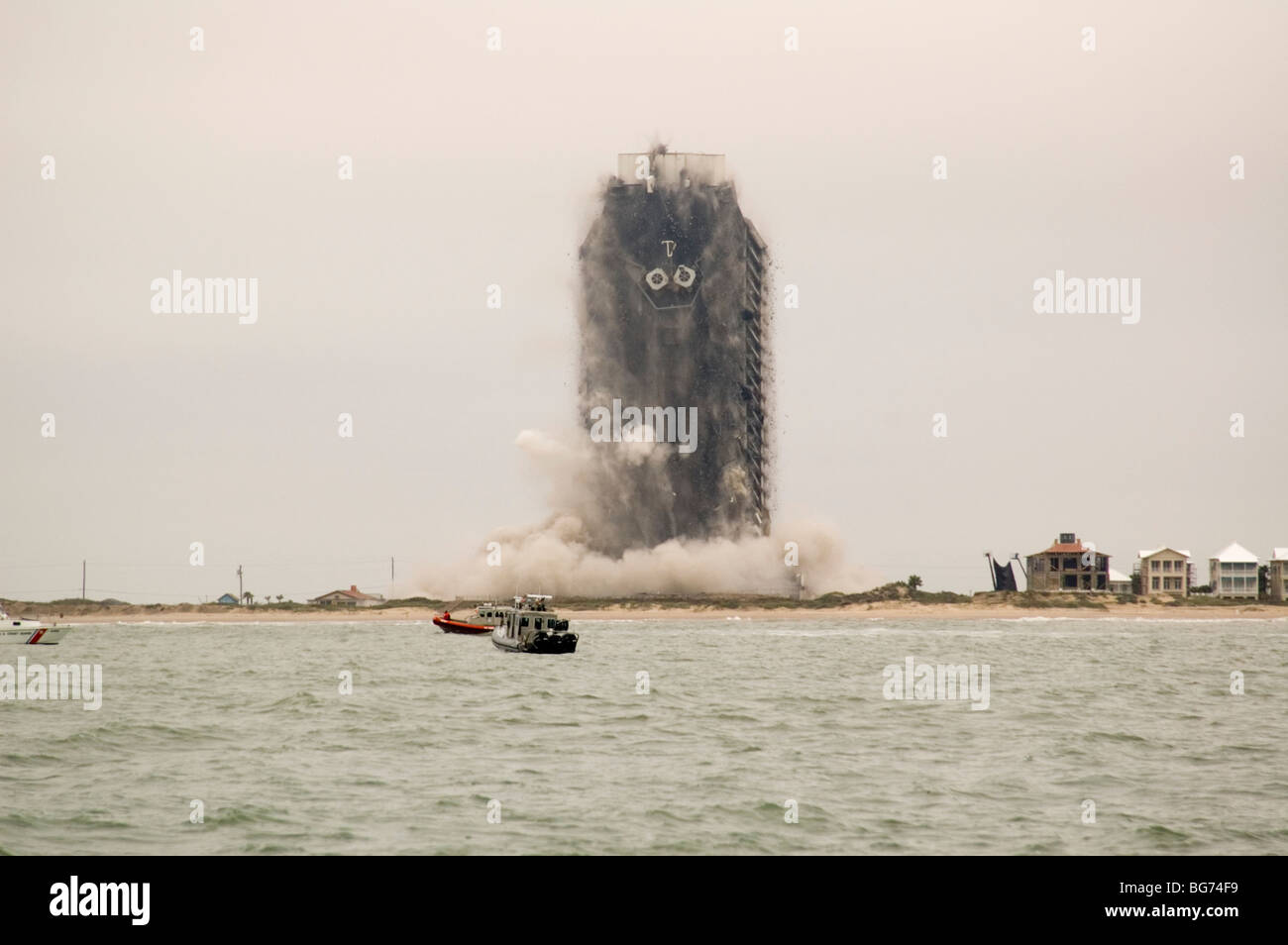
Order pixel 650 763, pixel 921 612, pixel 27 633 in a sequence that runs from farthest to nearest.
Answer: pixel 921 612, pixel 27 633, pixel 650 763

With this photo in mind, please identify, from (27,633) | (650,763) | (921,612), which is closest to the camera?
(650,763)

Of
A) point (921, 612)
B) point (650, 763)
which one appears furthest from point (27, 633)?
point (921, 612)

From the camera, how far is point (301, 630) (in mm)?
162125

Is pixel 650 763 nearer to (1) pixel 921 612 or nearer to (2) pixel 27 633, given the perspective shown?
(2) pixel 27 633

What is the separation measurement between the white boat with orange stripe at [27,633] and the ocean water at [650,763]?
42580 mm

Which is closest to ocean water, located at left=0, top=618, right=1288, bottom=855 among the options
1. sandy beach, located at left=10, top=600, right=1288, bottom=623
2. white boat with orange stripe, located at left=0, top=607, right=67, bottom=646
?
white boat with orange stripe, located at left=0, top=607, right=67, bottom=646

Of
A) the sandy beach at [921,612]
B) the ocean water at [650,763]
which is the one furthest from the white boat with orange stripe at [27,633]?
the sandy beach at [921,612]

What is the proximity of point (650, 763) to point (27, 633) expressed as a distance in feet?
317

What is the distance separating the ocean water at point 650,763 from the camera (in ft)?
101

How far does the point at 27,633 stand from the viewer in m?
A: 121

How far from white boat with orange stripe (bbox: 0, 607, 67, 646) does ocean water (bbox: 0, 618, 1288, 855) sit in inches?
1676

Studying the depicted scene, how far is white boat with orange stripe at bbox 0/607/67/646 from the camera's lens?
396 ft

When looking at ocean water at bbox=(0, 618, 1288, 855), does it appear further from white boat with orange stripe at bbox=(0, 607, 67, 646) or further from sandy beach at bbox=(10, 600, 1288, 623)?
sandy beach at bbox=(10, 600, 1288, 623)
